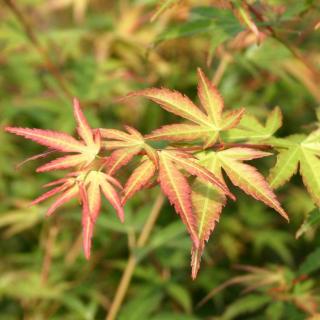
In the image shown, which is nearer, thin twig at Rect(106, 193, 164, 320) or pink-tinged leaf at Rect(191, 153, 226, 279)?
pink-tinged leaf at Rect(191, 153, 226, 279)

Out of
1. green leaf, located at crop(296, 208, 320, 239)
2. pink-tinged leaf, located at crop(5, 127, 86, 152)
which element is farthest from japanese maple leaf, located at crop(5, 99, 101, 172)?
green leaf, located at crop(296, 208, 320, 239)

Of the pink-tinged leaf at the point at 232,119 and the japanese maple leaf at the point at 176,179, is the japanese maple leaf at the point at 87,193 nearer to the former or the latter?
the japanese maple leaf at the point at 176,179

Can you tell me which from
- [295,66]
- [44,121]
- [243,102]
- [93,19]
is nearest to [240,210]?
[243,102]

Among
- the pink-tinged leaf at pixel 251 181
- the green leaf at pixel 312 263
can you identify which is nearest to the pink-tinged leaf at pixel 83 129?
the pink-tinged leaf at pixel 251 181

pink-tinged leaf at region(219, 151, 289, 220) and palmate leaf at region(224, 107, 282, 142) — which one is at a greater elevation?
pink-tinged leaf at region(219, 151, 289, 220)

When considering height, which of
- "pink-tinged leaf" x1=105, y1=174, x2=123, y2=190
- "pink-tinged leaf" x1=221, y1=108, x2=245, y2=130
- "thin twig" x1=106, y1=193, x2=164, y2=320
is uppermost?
"pink-tinged leaf" x1=221, y1=108, x2=245, y2=130

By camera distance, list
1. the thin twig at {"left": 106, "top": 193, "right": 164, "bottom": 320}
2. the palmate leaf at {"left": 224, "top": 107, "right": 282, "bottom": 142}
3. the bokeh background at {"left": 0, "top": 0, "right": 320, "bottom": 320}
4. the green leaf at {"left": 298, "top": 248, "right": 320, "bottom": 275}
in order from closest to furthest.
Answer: the palmate leaf at {"left": 224, "top": 107, "right": 282, "bottom": 142}, the green leaf at {"left": 298, "top": 248, "right": 320, "bottom": 275}, the thin twig at {"left": 106, "top": 193, "right": 164, "bottom": 320}, the bokeh background at {"left": 0, "top": 0, "right": 320, "bottom": 320}

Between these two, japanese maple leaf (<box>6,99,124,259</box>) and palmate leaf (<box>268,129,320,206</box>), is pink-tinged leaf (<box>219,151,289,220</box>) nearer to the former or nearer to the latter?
palmate leaf (<box>268,129,320,206</box>)
